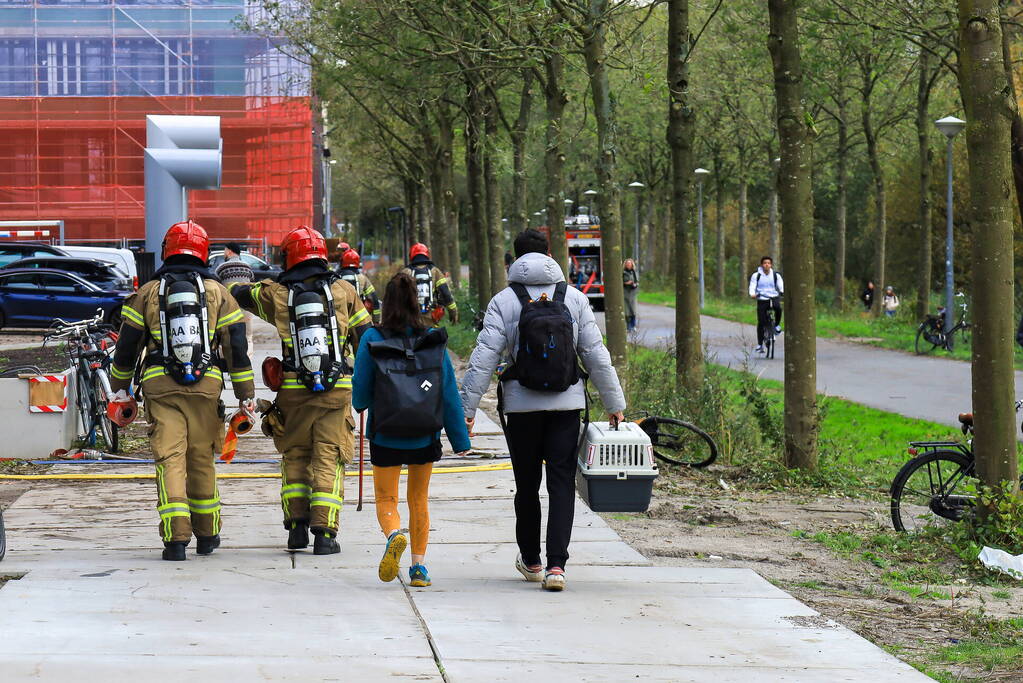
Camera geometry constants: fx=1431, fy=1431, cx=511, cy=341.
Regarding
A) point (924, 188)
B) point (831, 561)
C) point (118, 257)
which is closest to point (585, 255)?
point (924, 188)

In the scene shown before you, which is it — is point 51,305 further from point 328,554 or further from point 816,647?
point 816,647

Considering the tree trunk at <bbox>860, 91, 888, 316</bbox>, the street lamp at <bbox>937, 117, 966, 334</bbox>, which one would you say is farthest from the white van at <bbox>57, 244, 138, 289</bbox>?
the tree trunk at <bbox>860, 91, 888, 316</bbox>

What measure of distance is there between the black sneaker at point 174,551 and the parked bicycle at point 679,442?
4.84 metres

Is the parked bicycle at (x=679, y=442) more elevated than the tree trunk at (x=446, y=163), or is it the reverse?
the tree trunk at (x=446, y=163)

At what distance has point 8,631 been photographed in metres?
5.67

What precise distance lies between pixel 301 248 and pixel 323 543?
64.3 inches

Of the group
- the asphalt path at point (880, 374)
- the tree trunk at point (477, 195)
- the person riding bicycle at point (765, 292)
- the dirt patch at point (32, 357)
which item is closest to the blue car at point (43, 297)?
the dirt patch at point (32, 357)

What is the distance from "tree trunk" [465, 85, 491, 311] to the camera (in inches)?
1102

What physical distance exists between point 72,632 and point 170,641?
17.2 inches

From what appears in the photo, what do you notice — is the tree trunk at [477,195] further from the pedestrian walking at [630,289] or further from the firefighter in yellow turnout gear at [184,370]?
the firefighter in yellow turnout gear at [184,370]

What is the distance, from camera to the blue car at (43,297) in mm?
29766

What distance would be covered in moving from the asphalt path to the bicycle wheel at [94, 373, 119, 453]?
621 cm

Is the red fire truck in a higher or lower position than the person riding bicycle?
higher

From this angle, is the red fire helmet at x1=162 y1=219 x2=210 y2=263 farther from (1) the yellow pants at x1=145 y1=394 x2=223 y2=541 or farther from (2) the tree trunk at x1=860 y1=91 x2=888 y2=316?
(2) the tree trunk at x1=860 y1=91 x2=888 y2=316
